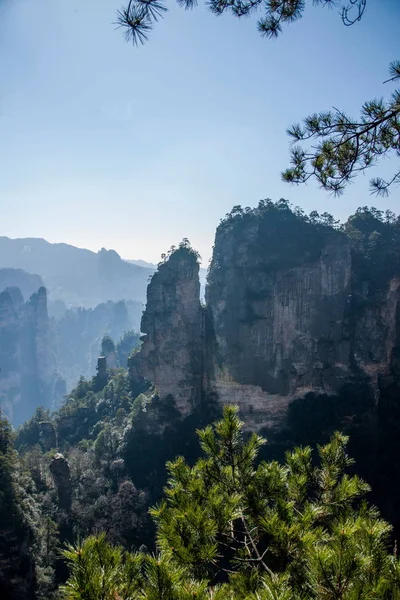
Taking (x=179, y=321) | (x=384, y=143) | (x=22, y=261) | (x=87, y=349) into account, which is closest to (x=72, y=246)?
(x=22, y=261)

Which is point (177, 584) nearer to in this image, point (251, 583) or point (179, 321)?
point (251, 583)

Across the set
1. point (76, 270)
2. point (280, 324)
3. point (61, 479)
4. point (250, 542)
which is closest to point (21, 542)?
point (61, 479)

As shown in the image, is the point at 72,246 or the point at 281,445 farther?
the point at 72,246

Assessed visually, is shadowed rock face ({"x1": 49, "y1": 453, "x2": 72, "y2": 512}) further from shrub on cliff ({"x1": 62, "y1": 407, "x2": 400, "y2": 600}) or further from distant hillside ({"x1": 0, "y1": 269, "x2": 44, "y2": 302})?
distant hillside ({"x1": 0, "y1": 269, "x2": 44, "y2": 302})

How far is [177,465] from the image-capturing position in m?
2.91

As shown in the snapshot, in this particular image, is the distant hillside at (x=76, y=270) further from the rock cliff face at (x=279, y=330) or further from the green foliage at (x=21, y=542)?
the green foliage at (x=21, y=542)

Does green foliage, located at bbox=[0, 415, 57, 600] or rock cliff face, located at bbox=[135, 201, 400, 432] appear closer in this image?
green foliage, located at bbox=[0, 415, 57, 600]

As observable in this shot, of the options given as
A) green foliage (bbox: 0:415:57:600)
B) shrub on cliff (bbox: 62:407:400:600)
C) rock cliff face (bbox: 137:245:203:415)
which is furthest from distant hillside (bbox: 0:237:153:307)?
shrub on cliff (bbox: 62:407:400:600)

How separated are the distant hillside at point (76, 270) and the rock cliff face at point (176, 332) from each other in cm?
12305

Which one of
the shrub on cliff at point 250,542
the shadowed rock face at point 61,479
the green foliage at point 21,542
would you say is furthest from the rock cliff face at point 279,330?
the shrub on cliff at point 250,542

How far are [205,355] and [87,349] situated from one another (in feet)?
284

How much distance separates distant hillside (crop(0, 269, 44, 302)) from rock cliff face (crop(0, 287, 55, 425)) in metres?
34.0

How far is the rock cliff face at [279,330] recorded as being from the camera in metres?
18.5

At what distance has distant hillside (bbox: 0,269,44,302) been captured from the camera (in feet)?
324
